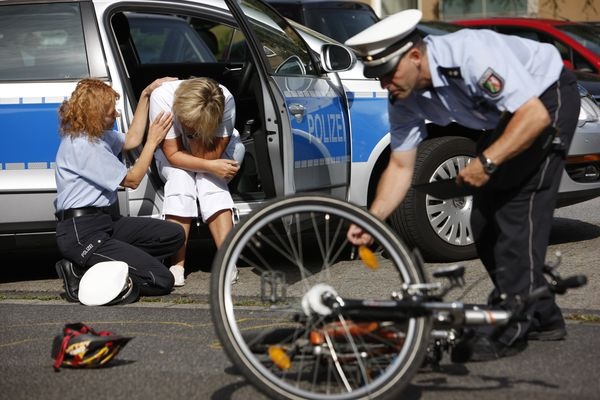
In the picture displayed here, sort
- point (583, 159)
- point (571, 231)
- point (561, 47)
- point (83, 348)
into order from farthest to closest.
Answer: point (561, 47) → point (571, 231) → point (583, 159) → point (83, 348)

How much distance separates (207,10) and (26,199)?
5.01 ft

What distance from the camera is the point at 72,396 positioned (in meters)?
4.60

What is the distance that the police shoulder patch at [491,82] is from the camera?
14.1 ft

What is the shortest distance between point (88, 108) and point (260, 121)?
1.26m

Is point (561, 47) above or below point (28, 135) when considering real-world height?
below

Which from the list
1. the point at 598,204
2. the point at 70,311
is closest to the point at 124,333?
the point at 70,311

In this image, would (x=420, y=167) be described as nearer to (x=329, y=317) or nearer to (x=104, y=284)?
(x=104, y=284)

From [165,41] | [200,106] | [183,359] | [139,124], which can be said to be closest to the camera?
[183,359]

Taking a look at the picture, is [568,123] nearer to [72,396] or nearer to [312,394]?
[312,394]

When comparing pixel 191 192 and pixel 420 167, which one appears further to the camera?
pixel 420 167

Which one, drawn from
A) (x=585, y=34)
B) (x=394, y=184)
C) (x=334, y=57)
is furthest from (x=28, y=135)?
(x=585, y=34)

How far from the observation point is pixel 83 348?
493 centimetres

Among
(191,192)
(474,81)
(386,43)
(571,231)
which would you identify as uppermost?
(386,43)

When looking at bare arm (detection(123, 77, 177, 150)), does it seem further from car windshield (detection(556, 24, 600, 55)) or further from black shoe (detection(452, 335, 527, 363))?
car windshield (detection(556, 24, 600, 55))
